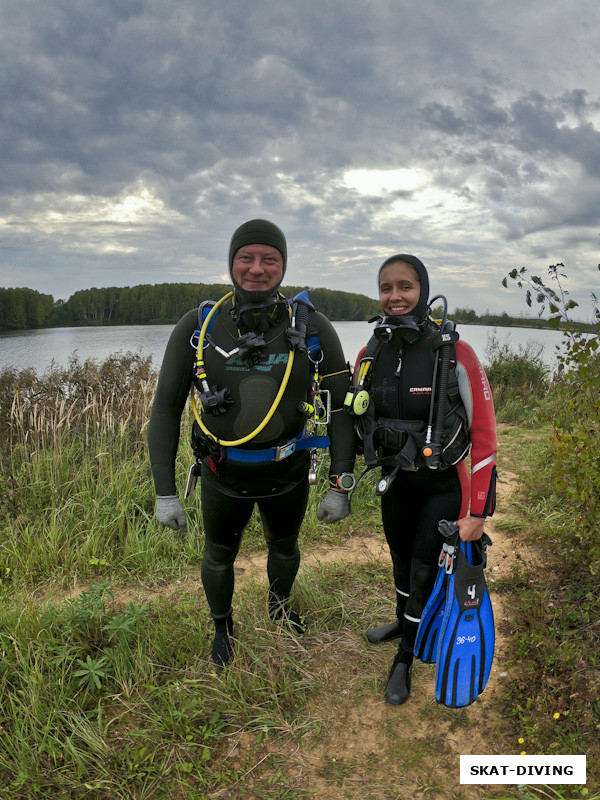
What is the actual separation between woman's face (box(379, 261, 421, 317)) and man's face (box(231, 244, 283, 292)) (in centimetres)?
55

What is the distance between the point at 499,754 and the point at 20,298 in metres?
20.2

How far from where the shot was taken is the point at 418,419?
2.28m

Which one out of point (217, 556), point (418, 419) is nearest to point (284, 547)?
point (217, 556)

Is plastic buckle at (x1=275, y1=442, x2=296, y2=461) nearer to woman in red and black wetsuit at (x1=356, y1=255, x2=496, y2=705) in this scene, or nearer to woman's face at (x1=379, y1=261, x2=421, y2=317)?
woman in red and black wetsuit at (x1=356, y1=255, x2=496, y2=705)

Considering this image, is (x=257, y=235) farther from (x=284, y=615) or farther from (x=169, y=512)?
(x=284, y=615)

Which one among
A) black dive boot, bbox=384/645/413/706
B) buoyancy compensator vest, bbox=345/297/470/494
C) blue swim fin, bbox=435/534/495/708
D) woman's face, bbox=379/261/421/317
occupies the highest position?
woman's face, bbox=379/261/421/317

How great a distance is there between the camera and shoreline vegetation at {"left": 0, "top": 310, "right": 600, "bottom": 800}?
6.80ft

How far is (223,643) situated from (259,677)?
35 cm

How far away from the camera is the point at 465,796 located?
6.49ft

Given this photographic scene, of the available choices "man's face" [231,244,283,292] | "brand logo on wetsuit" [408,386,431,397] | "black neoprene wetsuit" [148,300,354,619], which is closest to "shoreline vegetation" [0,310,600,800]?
"black neoprene wetsuit" [148,300,354,619]

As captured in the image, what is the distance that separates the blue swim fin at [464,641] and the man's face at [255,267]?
5.18 ft

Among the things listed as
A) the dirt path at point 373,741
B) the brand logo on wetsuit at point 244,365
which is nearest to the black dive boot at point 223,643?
the dirt path at point 373,741

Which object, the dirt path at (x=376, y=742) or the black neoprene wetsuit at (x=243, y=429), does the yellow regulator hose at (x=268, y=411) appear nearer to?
the black neoprene wetsuit at (x=243, y=429)

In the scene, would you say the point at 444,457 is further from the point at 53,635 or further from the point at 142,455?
the point at 142,455
